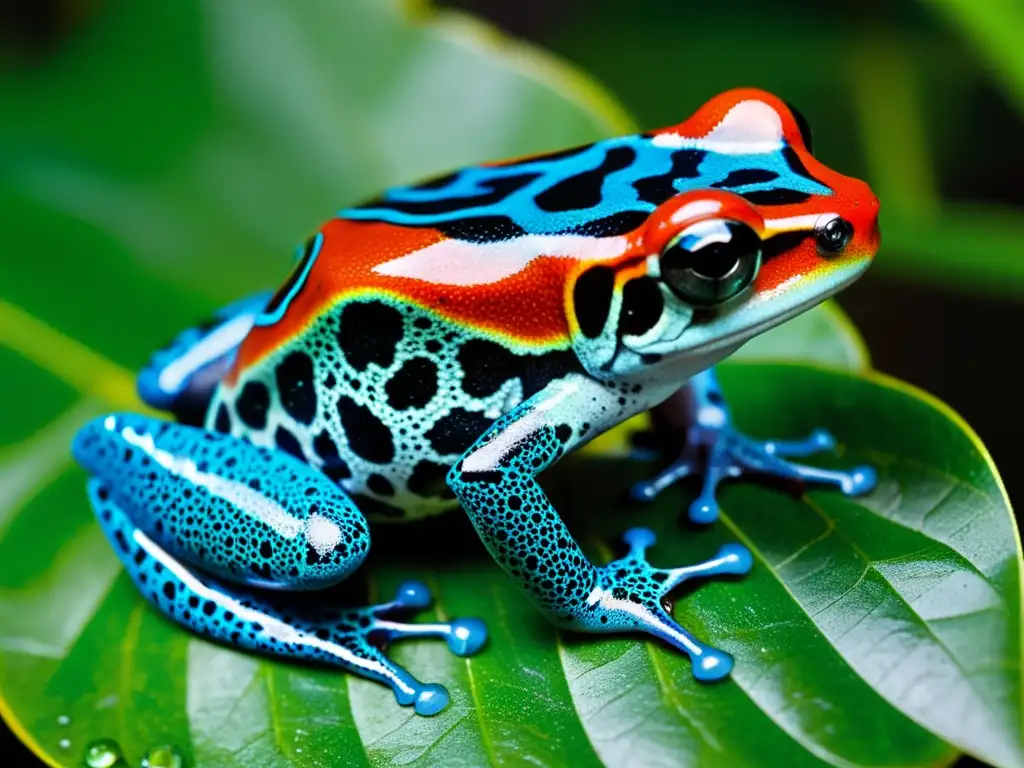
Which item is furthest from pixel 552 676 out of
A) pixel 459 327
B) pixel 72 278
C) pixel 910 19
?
pixel 910 19

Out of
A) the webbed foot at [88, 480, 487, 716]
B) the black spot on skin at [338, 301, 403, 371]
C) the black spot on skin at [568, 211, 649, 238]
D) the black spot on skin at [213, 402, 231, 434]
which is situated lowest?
the webbed foot at [88, 480, 487, 716]

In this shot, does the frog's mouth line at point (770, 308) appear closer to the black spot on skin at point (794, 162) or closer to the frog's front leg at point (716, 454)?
the black spot on skin at point (794, 162)

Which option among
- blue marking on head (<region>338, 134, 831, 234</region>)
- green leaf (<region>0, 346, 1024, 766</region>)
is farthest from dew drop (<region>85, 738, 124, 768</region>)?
blue marking on head (<region>338, 134, 831, 234</region>)

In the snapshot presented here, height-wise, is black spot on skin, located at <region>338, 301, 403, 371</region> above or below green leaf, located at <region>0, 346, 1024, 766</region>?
above

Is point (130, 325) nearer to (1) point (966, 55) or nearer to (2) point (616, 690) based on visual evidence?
(2) point (616, 690)

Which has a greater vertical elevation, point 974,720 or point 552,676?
point 974,720

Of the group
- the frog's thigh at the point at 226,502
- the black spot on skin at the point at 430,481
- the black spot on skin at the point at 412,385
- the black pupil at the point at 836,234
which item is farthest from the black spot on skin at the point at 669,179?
the frog's thigh at the point at 226,502

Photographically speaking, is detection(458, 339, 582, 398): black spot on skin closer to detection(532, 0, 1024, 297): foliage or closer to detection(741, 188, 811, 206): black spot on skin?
detection(741, 188, 811, 206): black spot on skin
